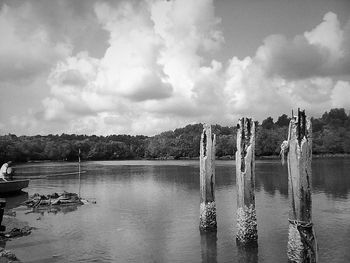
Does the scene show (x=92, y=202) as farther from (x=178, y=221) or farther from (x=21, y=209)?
(x=178, y=221)

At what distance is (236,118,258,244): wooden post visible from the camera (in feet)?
55.2

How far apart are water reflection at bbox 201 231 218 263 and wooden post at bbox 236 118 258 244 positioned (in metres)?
2.06

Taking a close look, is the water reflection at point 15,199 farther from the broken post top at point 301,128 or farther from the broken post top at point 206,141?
the broken post top at point 301,128

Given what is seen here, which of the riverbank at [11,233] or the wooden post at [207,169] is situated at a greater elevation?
the wooden post at [207,169]

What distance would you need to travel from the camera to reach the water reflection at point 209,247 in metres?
17.3

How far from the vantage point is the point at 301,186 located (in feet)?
44.8

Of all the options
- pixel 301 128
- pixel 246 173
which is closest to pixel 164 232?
pixel 246 173

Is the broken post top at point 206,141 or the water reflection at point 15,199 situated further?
the water reflection at point 15,199

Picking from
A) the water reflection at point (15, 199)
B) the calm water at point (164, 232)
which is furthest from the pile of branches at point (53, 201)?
the water reflection at point (15, 199)

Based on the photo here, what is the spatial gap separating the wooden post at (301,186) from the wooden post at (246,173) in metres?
2.93

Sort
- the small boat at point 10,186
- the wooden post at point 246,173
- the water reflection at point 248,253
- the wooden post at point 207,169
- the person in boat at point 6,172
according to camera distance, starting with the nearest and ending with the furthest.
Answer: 1. the water reflection at point 248,253
2. the wooden post at point 246,173
3. the wooden post at point 207,169
4. the small boat at point 10,186
5. the person in boat at point 6,172

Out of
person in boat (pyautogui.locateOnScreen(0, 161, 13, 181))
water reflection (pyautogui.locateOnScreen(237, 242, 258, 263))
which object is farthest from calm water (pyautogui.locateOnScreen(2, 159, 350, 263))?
person in boat (pyautogui.locateOnScreen(0, 161, 13, 181))

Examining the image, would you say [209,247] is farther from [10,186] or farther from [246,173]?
[10,186]

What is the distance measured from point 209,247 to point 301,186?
7.13 m
